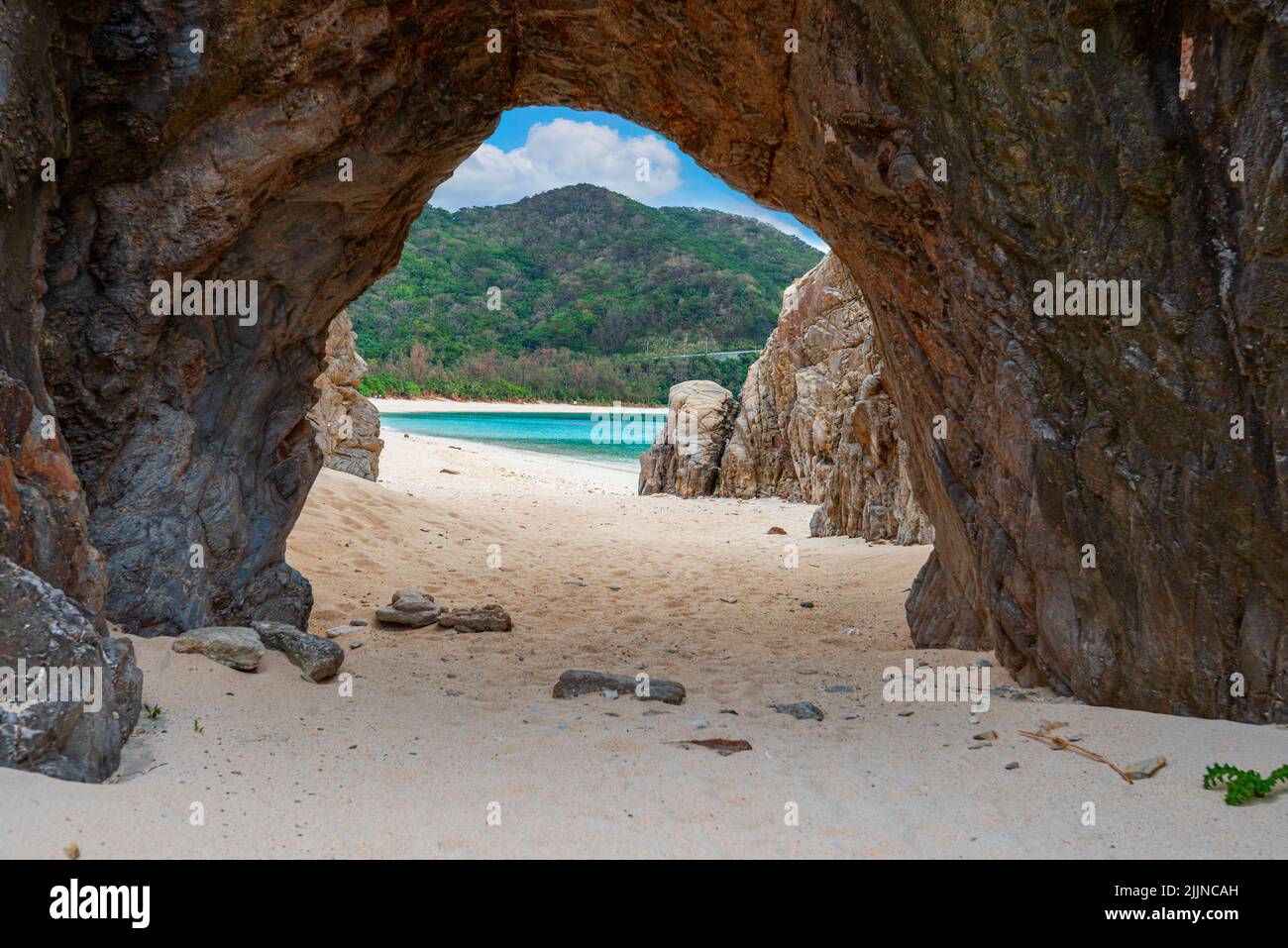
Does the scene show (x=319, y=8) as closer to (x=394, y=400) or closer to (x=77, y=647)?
(x=77, y=647)

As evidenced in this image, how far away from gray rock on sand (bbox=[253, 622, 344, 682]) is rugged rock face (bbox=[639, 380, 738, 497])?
15598mm

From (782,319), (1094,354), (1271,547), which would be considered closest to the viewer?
(1271,547)

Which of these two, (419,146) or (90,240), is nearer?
(90,240)

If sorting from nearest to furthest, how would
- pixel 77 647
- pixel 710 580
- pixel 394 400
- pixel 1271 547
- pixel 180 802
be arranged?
pixel 180 802
pixel 77 647
pixel 1271 547
pixel 710 580
pixel 394 400

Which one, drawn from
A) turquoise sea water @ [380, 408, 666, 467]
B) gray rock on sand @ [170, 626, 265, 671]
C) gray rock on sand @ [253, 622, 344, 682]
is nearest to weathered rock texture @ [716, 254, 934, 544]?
gray rock on sand @ [253, 622, 344, 682]

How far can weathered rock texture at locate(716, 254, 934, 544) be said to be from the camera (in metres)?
10.3

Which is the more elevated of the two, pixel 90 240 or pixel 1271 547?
pixel 90 240

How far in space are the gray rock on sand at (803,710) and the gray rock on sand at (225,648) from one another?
2789mm

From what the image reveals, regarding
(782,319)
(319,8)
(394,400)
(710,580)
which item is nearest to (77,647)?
(319,8)

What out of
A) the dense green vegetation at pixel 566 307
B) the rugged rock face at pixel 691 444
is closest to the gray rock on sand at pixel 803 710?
the rugged rock face at pixel 691 444

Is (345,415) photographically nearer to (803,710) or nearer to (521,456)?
(803,710)

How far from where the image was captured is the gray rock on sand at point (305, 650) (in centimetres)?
448

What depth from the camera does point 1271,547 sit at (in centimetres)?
353

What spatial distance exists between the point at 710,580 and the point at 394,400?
173 feet
